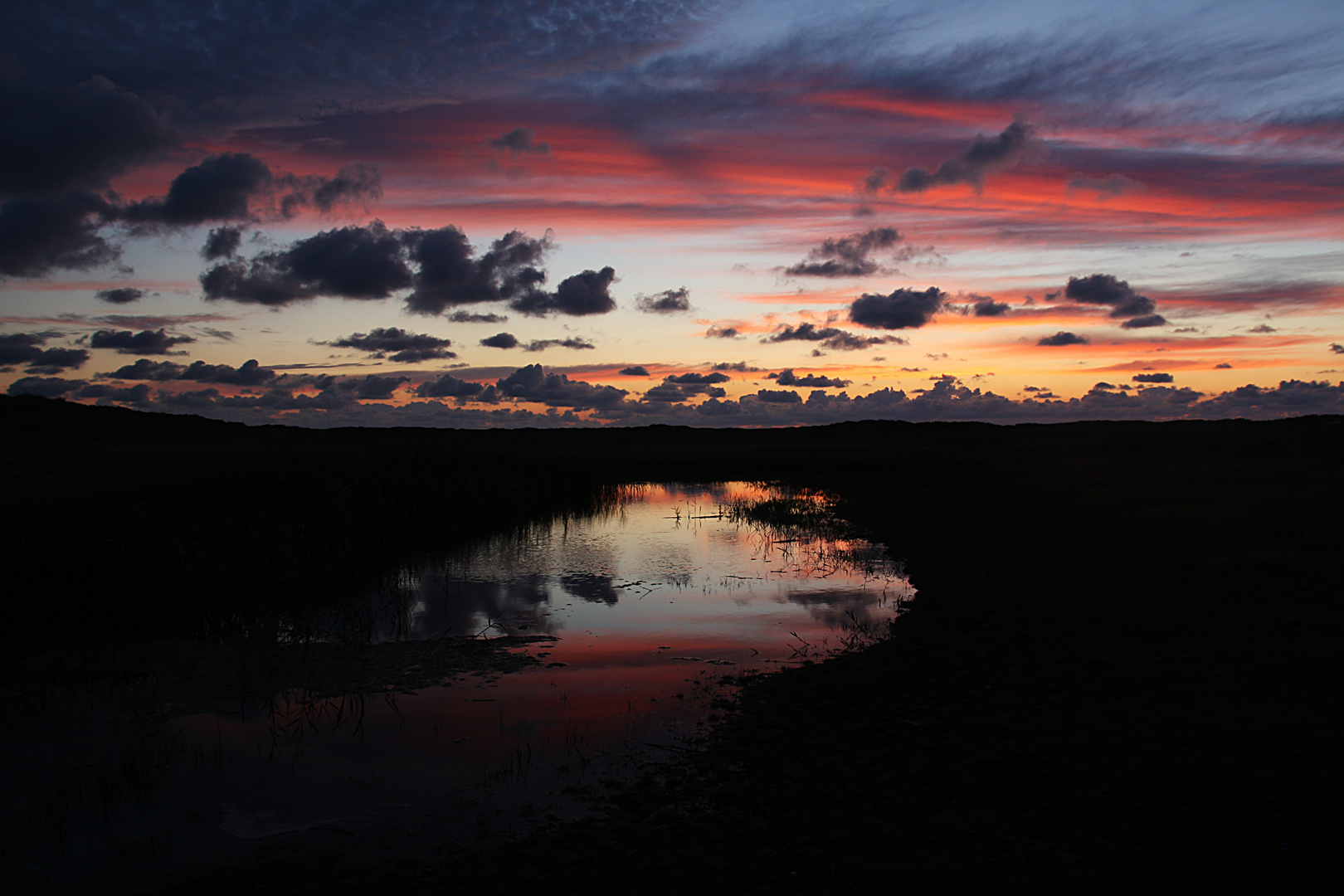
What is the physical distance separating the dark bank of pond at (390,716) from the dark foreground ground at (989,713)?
1.87 feet

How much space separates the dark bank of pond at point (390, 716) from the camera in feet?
17.2

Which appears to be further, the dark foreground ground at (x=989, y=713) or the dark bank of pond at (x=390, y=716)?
the dark bank of pond at (x=390, y=716)

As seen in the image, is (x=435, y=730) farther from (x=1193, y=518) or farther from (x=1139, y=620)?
(x=1193, y=518)

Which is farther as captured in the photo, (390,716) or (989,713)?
(390,716)

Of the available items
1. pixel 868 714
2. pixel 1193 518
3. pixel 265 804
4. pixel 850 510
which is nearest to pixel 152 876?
pixel 265 804

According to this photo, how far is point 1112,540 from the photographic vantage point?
15.4 m

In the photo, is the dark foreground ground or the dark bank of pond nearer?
the dark foreground ground

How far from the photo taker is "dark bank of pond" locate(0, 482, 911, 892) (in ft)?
17.2

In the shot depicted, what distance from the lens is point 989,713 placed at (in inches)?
266

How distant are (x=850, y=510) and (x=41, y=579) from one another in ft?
67.3

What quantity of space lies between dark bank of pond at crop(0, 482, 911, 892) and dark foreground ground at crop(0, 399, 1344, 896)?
0.57 metres

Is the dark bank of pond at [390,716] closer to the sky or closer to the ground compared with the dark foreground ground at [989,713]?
closer to the ground

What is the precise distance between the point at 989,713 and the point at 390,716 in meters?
5.77

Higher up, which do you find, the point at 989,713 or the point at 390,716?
the point at 989,713
